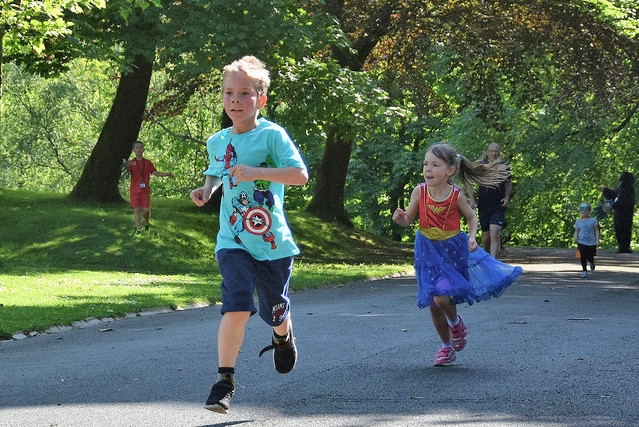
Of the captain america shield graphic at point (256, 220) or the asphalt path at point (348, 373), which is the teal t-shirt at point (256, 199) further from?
the asphalt path at point (348, 373)

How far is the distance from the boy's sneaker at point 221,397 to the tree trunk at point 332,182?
26917mm

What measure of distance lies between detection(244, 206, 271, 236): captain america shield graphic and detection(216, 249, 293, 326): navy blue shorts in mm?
141

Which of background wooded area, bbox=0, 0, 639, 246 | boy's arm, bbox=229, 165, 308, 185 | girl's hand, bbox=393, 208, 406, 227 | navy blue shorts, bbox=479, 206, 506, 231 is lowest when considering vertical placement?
navy blue shorts, bbox=479, 206, 506, 231

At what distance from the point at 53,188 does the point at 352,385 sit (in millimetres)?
62504

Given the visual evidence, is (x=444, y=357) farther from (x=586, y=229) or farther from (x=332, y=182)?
(x=332, y=182)

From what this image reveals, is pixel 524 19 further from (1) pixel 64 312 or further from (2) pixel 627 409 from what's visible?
(2) pixel 627 409

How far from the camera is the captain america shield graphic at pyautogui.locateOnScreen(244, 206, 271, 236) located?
659cm

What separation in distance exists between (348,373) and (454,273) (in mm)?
1109

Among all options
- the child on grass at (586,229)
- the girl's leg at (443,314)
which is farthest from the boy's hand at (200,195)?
the child on grass at (586,229)

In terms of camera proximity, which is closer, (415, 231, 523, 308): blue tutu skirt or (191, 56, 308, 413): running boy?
(191, 56, 308, 413): running boy

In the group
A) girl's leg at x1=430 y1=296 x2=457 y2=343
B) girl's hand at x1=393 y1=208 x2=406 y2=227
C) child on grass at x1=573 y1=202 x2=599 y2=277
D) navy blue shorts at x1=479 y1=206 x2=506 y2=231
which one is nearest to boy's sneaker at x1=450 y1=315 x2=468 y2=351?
girl's leg at x1=430 y1=296 x2=457 y2=343

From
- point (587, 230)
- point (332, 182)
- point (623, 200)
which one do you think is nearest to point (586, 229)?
point (587, 230)

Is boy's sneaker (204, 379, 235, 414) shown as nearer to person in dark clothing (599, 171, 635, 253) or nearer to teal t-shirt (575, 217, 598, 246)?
teal t-shirt (575, 217, 598, 246)

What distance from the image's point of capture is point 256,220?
6.59 metres
